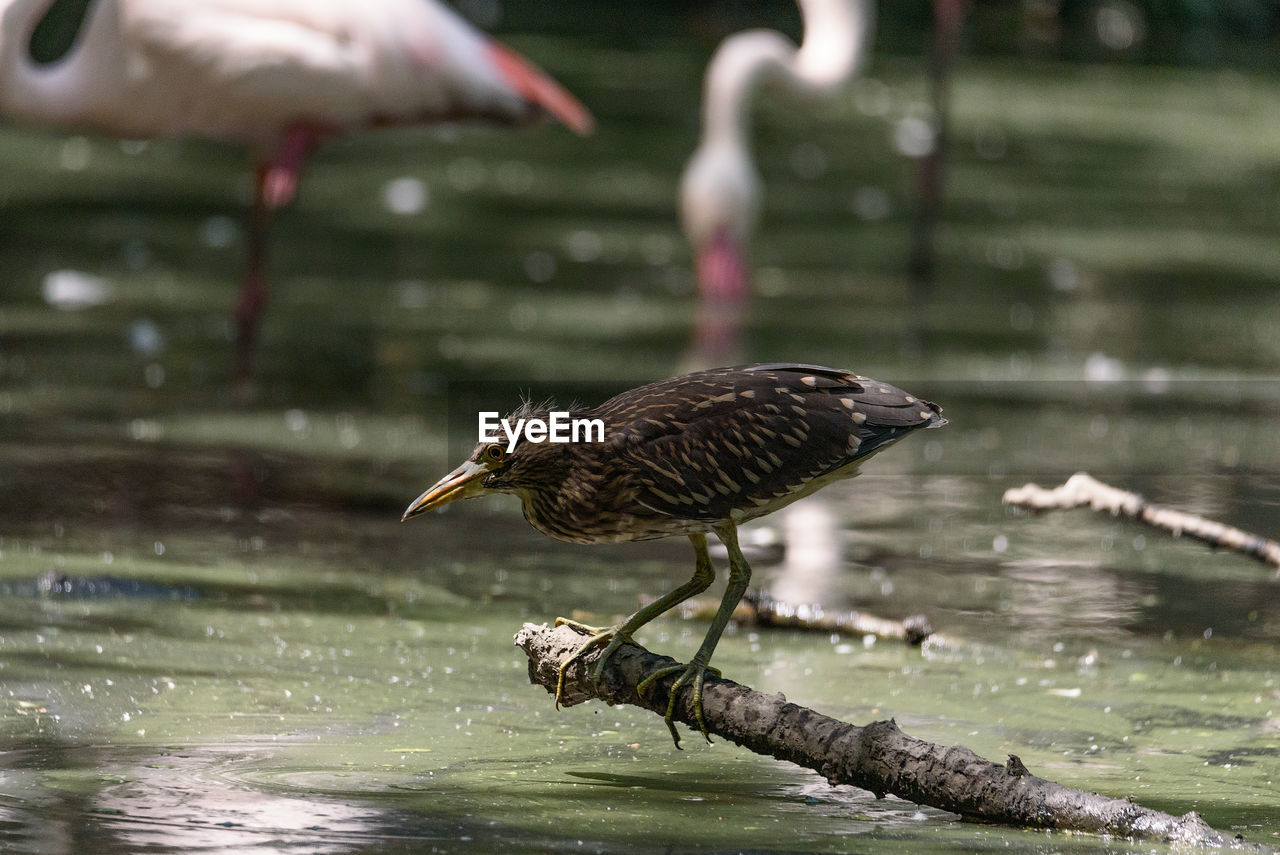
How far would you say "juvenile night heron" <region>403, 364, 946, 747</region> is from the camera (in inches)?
159

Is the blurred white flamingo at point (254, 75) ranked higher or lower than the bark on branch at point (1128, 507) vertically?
higher

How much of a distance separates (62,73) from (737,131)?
3273 mm

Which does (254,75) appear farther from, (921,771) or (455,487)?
(921,771)

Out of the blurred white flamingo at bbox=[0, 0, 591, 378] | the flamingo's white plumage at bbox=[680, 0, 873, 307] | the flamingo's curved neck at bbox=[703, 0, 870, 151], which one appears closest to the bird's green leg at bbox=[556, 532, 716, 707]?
the blurred white flamingo at bbox=[0, 0, 591, 378]

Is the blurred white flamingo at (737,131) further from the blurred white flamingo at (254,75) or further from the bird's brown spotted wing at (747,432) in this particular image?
the bird's brown spotted wing at (747,432)

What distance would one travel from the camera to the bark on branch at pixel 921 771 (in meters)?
3.62

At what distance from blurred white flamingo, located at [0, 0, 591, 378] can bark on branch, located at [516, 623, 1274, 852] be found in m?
4.79

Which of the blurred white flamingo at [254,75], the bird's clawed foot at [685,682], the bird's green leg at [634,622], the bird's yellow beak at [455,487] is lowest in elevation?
the bird's clawed foot at [685,682]

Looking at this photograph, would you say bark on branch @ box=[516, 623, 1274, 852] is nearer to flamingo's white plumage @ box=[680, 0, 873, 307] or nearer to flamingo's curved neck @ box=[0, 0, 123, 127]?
flamingo's curved neck @ box=[0, 0, 123, 127]

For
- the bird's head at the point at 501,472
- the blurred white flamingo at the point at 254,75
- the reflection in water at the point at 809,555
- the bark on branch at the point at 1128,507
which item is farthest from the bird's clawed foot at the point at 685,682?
the blurred white flamingo at the point at 254,75

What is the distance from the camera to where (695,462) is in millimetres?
4098

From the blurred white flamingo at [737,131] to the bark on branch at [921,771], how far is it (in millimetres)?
5859

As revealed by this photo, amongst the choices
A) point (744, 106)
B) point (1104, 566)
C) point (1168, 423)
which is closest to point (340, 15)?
point (744, 106)

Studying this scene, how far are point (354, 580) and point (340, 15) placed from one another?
3.76 m
